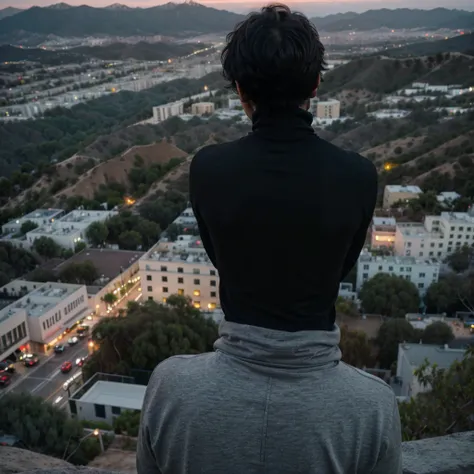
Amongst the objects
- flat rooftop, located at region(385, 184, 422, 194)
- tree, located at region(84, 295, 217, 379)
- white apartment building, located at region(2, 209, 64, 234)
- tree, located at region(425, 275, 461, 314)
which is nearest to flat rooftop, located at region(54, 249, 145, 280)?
white apartment building, located at region(2, 209, 64, 234)

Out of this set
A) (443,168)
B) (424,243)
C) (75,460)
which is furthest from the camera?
(443,168)

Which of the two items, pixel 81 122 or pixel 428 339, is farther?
pixel 81 122

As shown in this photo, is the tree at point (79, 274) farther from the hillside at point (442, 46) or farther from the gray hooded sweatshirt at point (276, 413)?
the hillside at point (442, 46)

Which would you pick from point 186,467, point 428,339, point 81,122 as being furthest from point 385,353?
point 81,122

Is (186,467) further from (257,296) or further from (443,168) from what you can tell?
(443,168)

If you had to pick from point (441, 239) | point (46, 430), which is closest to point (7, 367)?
point (46, 430)

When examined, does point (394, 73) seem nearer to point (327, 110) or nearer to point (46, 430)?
point (327, 110)
